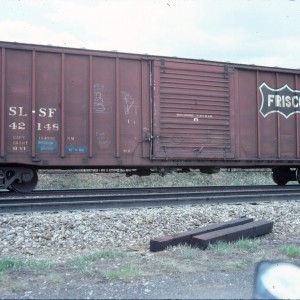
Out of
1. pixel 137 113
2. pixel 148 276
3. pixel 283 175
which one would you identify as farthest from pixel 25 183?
pixel 283 175

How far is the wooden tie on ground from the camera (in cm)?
588

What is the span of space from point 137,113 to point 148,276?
7200mm

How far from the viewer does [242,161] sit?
40.8 feet

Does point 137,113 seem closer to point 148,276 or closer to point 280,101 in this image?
point 280,101

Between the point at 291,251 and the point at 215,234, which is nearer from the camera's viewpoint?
the point at 291,251

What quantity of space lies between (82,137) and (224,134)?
13.0 feet

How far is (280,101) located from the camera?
13.0 meters

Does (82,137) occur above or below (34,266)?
above

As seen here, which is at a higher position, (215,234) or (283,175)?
(283,175)

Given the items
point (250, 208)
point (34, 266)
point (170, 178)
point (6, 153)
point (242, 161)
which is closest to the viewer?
point (34, 266)

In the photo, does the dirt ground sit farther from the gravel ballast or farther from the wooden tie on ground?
the gravel ballast

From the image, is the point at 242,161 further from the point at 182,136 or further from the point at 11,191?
the point at 11,191

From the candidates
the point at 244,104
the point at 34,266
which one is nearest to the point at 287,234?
the point at 34,266

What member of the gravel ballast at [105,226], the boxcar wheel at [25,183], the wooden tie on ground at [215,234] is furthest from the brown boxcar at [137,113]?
the wooden tie on ground at [215,234]
